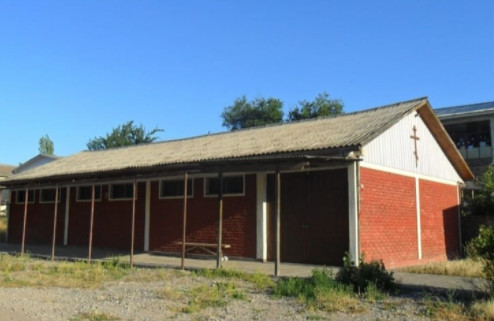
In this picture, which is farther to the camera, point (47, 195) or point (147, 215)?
point (47, 195)

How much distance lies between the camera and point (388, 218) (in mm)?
15320

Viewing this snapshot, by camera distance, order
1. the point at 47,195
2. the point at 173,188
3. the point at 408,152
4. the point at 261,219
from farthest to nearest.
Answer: the point at 47,195, the point at 173,188, the point at 408,152, the point at 261,219

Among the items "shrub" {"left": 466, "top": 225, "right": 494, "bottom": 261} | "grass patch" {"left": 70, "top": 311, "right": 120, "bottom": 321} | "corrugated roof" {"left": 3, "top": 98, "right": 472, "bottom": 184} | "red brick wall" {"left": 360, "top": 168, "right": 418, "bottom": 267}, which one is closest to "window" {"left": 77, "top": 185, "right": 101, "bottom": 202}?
"corrugated roof" {"left": 3, "top": 98, "right": 472, "bottom": 184}

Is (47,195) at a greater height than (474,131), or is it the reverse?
(474,131)

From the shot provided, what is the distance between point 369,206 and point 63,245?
553 inches

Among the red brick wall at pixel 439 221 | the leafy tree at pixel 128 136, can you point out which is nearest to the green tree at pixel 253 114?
the leafy tree at pixel 128 136

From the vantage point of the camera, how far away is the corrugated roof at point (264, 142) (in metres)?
14.7

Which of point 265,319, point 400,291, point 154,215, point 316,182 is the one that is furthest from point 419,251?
point 265,319

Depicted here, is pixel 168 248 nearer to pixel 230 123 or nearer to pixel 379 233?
pixel 379 233

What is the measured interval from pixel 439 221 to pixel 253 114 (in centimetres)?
4137

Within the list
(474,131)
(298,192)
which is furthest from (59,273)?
(474,131)

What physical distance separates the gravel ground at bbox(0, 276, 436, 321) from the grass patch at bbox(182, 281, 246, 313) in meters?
0.12

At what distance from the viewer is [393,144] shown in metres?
16.0

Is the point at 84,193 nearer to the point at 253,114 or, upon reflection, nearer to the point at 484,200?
the point at 484,200
